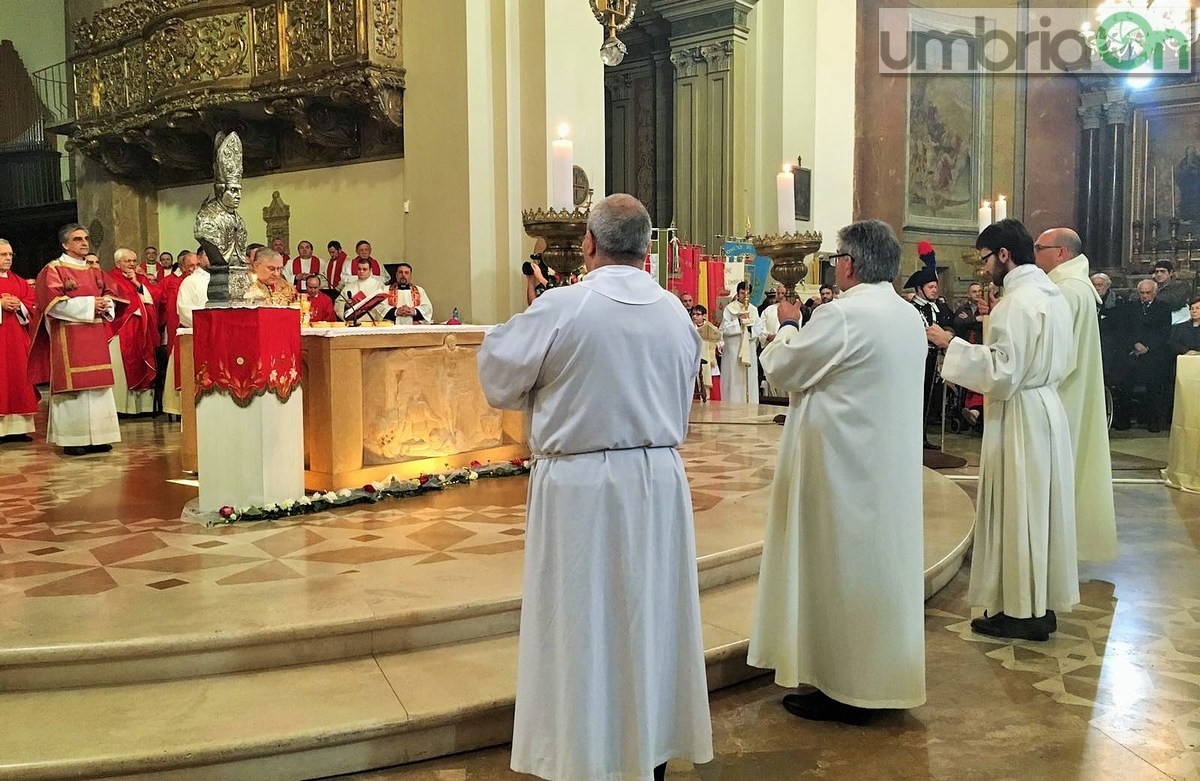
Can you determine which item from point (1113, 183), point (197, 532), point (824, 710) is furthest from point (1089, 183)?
point (197, 532)

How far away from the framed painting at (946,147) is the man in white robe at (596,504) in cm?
1478

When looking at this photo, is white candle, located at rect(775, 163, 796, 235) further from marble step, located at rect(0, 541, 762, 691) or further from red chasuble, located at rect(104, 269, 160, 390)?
red chasuble, located at rect(104, 269, 160, 390)

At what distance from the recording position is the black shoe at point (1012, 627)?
404 centimetres

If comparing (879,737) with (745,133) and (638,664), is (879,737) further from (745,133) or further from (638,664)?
(745,133)

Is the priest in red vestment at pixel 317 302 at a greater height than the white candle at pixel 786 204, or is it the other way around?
the white candle at pixel 786 204

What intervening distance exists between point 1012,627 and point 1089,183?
48.9 ft

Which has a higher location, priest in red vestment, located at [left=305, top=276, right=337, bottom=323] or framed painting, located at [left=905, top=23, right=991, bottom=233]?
framed painting, located at [left=905, top=23, right=991, bottom=233]

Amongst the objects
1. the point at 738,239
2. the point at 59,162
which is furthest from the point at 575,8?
the point at 59,162

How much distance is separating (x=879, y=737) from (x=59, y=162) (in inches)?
719

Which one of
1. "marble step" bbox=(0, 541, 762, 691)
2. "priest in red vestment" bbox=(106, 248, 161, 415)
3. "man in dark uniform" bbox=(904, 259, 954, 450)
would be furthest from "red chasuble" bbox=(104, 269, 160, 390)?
"man in dark uniform" bbox=(904, 259, 954, 450)

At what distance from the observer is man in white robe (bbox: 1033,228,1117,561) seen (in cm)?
483

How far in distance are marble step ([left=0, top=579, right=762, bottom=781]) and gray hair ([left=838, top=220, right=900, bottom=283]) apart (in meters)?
1.78

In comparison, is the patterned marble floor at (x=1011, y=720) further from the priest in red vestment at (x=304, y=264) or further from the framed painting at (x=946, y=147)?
the framed painting at (x=946, y=147)

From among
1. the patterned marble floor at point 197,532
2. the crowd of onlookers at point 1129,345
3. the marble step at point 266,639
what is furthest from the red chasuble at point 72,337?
the crowd of onlookers at point 1129,345
